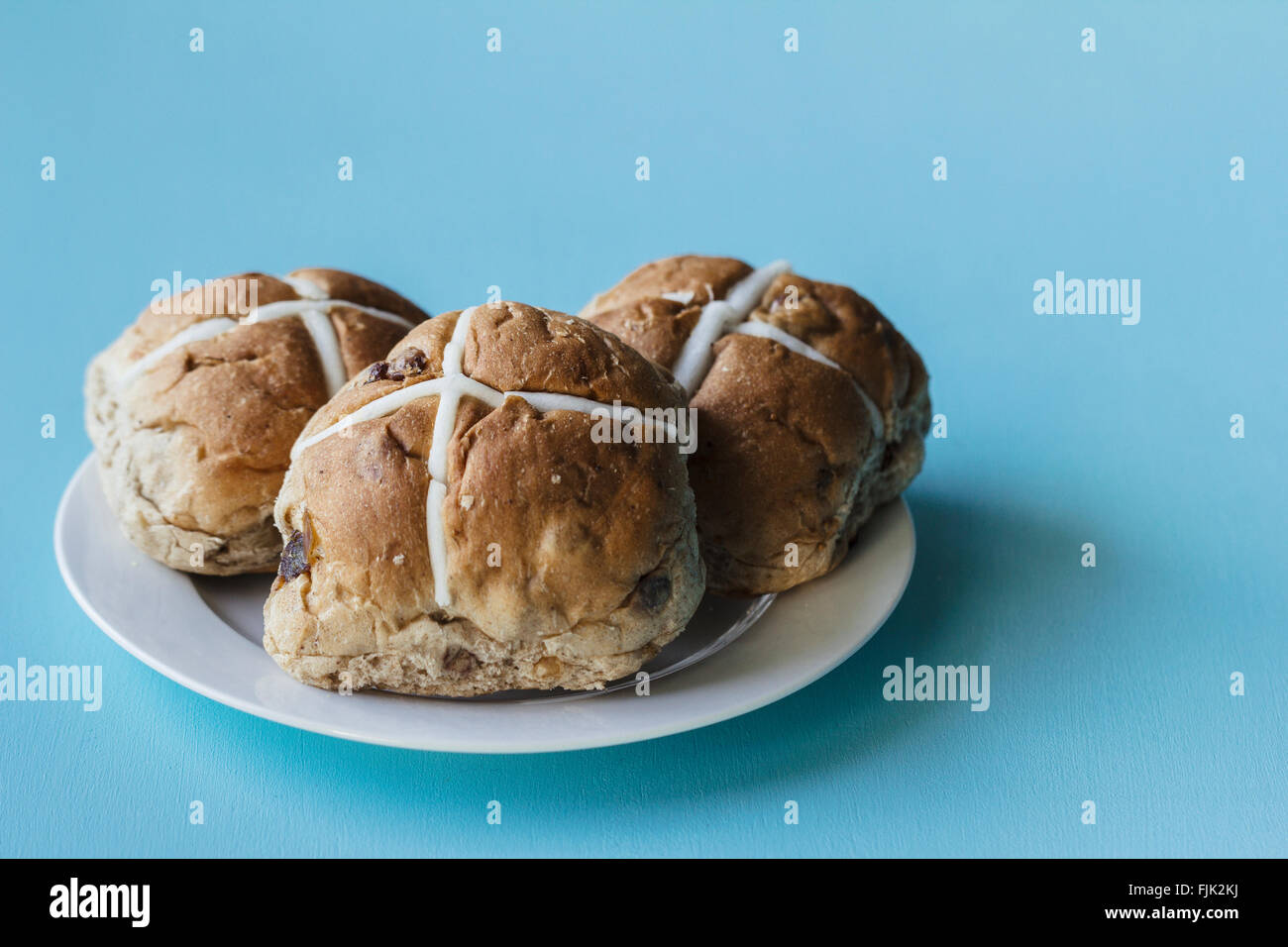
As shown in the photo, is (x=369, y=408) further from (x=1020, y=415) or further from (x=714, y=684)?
(x=1020, y=415)

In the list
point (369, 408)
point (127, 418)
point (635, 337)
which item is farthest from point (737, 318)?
point (127, 418)

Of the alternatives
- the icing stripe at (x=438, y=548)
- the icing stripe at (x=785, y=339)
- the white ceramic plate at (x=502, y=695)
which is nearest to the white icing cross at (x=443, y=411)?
the icing stripe at (x=438, y=548)

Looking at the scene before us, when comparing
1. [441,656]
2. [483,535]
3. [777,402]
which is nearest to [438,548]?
[483,535]

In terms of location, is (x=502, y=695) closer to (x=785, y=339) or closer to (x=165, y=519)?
Answer: (x=165, y=519)

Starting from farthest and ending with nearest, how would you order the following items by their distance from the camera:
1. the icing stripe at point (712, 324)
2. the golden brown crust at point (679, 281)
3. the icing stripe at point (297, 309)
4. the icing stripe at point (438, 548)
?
the golden brown crust at point (679, 281) → the icing stripe at point (297, 309) → the icing stripe at point (712, 324) → the icing stripe at point (438, 548)

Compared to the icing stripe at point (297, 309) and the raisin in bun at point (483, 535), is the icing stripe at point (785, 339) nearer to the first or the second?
the raisin in bun at point (483, 535)

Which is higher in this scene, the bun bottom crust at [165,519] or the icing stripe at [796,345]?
the icing stripe at [796,345]
